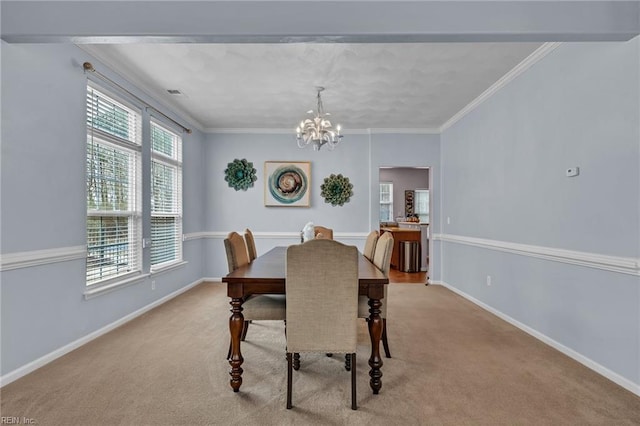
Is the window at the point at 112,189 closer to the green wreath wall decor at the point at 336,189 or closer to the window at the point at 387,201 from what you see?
the green wreath wall decor at the point at 336,189

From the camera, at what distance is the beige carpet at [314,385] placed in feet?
6.48

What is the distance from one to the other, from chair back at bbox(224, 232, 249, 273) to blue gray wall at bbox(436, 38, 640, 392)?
266 centimetres

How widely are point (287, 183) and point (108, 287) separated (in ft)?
10.7

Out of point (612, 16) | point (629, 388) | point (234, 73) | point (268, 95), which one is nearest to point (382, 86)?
point (268, 95)

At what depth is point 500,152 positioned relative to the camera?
3.94 m

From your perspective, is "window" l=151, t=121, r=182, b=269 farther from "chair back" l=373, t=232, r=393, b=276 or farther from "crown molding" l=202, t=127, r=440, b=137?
"chair back" l=373, t=232, r=393, b=276

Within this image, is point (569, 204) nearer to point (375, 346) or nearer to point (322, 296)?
point (375, 346)

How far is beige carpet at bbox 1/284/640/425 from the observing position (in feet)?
6.48

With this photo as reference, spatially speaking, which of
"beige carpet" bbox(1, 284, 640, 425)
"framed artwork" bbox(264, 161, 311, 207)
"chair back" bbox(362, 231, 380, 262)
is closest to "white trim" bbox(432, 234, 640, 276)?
"beige carpet" bbox(1, 284, 640, 425)

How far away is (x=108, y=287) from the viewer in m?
3.33

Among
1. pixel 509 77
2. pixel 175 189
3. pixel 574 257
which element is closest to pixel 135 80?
pixel 175 189

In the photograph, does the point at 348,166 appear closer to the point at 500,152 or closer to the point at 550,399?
the point at 500,152

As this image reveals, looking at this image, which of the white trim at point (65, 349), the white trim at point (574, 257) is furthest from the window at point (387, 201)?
the white trim at point (65, 349)

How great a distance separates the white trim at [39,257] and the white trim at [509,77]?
441 cm
